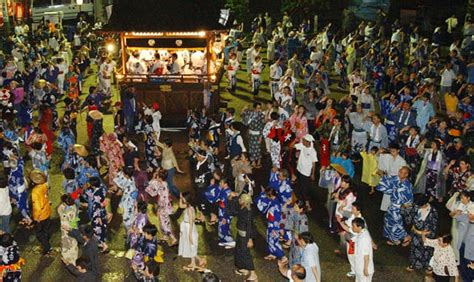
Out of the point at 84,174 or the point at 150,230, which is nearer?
the point at 150,230

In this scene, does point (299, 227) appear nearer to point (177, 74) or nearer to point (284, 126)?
point (284, 126)

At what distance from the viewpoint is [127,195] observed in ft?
34.7

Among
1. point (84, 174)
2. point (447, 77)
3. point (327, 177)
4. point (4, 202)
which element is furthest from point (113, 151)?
point (447, 77)

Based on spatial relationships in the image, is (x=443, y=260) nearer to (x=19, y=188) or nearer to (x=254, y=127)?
(x=254, y=127)

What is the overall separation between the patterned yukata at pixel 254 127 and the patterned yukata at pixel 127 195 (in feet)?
13.7

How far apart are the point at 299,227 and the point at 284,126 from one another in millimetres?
4561

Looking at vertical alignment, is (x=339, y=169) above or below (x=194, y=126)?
above

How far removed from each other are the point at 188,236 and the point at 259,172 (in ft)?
16.2

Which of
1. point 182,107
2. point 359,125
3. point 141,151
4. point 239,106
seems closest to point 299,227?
point 359,125

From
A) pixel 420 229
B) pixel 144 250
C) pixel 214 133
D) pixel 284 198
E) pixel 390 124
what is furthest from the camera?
pixel 390 124

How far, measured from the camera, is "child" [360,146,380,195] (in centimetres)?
1269

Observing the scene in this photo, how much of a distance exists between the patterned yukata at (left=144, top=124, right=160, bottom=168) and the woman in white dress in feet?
12.6

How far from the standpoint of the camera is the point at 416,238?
9750 mm

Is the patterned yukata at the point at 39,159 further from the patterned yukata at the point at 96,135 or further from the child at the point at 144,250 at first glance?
the child at the point at 144,250
